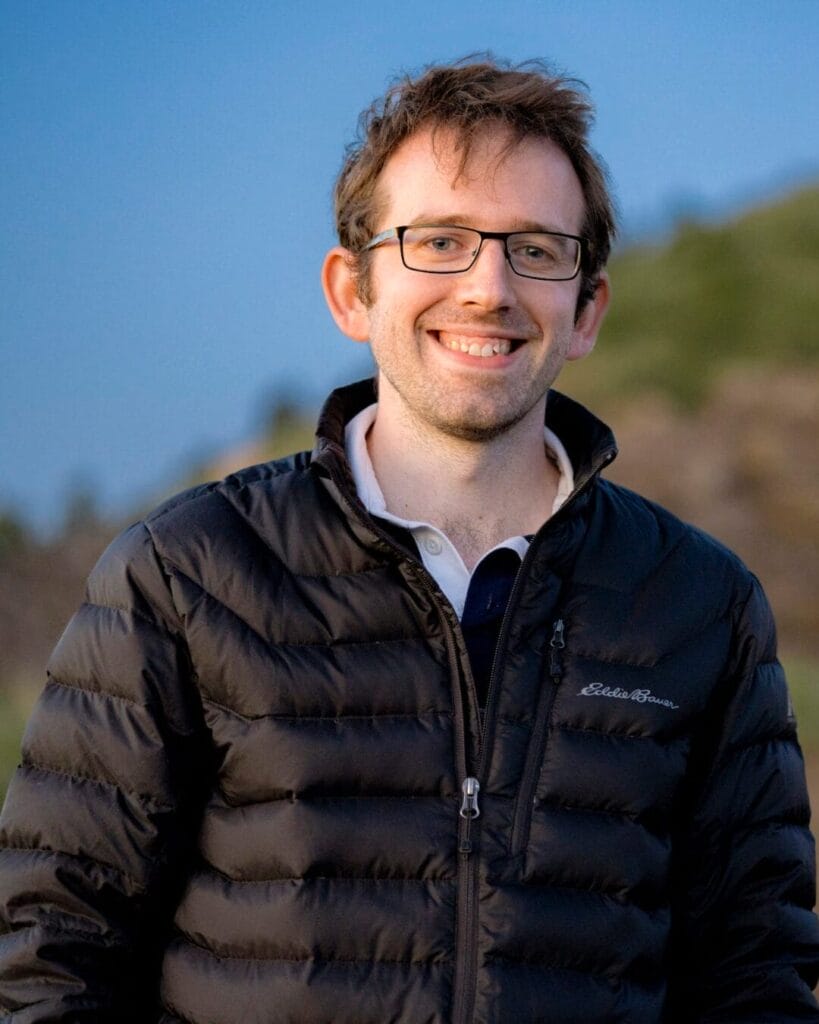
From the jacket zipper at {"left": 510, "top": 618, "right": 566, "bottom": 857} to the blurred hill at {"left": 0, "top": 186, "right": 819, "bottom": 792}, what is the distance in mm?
7627

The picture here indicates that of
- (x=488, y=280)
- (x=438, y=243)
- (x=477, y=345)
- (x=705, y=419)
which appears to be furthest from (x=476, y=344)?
(x=705, y=419)

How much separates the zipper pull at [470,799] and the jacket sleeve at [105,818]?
0.51 metres

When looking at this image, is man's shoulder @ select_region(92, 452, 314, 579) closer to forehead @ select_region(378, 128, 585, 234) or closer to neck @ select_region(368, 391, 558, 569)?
A: neck @ select_region(368, 391, 558, 569)

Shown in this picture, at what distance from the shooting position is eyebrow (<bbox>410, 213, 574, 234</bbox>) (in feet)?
9.88

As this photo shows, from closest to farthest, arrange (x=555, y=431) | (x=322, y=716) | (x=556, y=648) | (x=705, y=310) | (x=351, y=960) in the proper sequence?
(x=351, y=960) → (x=322, y=716) → (x=556, y=648) → (x=555, y=431) → (x=705, y=310)

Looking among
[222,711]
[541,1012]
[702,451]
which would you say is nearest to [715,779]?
[541,1012]

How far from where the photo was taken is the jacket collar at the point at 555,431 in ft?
9.89

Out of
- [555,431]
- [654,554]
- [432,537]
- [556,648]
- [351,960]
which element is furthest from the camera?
[555,431]

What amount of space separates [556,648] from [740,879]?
0.67m

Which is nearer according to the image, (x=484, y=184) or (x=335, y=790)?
(x=335, y=790)

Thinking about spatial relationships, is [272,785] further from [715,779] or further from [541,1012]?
[715,779]

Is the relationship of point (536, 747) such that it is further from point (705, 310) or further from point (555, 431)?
point (705, 310)

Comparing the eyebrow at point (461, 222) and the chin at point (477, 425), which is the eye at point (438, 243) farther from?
the chin at point (477, 425)

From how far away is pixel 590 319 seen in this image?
339 cm
